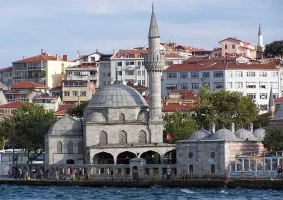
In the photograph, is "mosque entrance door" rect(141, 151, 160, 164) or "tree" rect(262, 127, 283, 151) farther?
"mosque entrance door" rect(141, 151, 160, 164)

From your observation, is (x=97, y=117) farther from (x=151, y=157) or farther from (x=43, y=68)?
(x=43, y=68)

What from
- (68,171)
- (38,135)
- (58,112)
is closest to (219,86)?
(58,112)

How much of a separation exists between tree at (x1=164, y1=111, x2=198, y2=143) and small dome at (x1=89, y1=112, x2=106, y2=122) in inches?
246

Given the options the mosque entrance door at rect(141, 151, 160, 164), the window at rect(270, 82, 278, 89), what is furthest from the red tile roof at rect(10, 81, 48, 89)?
the mosque entrance door at rect(141, 151, 160, 164)

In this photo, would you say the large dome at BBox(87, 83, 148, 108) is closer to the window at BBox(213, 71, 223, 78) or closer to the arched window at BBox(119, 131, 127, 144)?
the arched window at BBox(119, 131, 127, 144)

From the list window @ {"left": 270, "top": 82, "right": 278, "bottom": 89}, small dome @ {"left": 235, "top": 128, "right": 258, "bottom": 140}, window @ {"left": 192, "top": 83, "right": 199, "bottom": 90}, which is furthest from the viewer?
window @ {"left": 192, "top": 83, "right": 199, "bottom": 90}

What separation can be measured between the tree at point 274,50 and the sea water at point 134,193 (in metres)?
77.1

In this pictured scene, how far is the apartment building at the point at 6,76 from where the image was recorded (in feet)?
535

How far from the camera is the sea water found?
73.0 meters

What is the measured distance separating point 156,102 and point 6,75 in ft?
240

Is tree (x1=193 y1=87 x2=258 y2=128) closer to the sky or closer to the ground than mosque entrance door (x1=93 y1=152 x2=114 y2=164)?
closer to the sky

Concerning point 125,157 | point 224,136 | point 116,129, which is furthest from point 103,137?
point 224,136

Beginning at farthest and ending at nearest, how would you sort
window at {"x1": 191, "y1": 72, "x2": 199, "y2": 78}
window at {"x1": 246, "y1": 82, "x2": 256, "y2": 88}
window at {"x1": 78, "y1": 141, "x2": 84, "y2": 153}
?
window at {"x1": 191, "y1": 72, "x2": 199, "y2": 78} → window at {"x1": 246, "y1": 82, "x2": 256, "y2": 88} → window at {"x1": 78, "y1": 141, "x2": 84, "y2": 153}

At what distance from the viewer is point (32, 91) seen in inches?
5645
